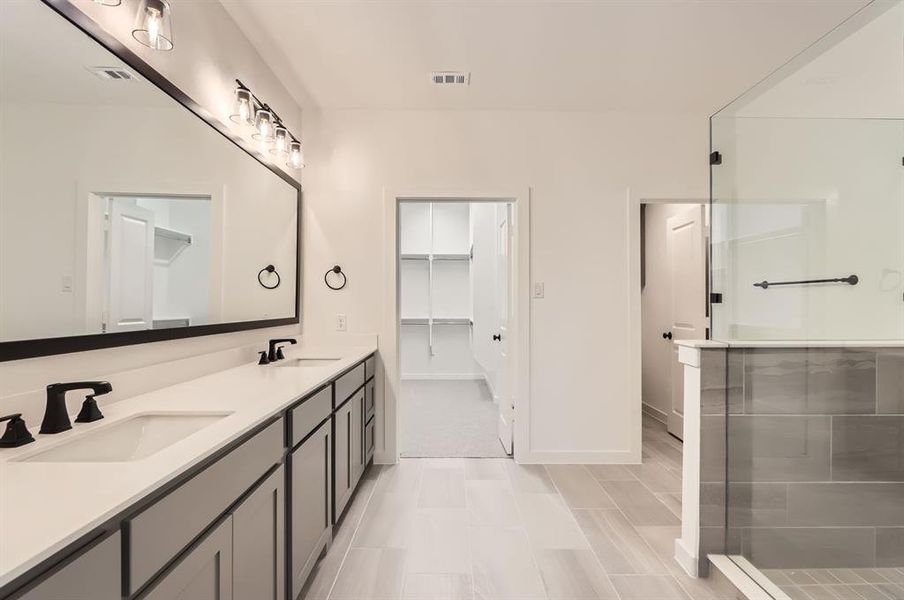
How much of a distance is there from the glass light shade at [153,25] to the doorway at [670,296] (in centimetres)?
336

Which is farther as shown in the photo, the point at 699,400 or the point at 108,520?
the point at 699,400

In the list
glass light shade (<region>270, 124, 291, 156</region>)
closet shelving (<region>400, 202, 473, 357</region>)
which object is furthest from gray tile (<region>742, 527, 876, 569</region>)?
closet shelving (<region>400, 202, 473, 357</region>)

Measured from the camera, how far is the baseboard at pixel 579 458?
3070mm

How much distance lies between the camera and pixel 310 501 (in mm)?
1671

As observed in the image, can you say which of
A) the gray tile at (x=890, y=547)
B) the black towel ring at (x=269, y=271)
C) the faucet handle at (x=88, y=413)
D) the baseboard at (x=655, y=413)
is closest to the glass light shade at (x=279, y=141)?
the black towel ring at (x=269, y=271)

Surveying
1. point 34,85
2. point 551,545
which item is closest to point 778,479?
point 551,545

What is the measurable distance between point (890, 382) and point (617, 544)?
4.54 feet

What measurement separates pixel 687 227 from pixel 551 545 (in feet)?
9.44

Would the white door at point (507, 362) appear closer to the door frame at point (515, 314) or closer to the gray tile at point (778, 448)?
the door frame at point (515, 314)

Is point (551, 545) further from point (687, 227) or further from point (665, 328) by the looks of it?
point (687, 227)

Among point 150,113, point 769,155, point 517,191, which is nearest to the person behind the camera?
point 150,113

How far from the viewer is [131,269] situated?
145cm

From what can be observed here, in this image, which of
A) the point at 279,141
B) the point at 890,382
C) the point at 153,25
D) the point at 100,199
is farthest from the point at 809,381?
the point at 279,141

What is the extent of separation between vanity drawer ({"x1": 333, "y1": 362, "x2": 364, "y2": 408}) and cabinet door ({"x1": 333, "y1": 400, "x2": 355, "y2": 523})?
0.17ft
